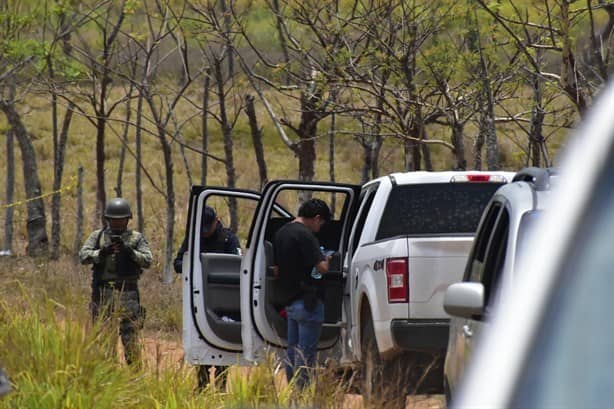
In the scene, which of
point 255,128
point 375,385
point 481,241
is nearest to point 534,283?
point 481,241

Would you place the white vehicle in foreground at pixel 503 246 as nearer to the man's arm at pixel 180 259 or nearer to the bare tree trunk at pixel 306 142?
the man's arm at pixel 180 259

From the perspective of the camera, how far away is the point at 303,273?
31.8 feet

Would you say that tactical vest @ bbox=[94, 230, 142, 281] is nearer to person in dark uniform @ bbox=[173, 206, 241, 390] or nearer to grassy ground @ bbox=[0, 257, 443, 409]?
person in dark uniform @ bbox=[173, 206, 241, 390]

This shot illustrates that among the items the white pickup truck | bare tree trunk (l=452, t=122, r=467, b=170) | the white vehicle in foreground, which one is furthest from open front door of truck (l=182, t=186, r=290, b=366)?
the white vehicle in foreground

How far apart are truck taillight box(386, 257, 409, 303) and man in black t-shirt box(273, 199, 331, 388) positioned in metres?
1.51

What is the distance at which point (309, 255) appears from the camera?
9586mm

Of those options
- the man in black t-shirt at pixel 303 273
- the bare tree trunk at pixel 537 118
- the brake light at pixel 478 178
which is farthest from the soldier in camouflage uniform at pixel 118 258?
the bare tree trunk at pixel 537 118

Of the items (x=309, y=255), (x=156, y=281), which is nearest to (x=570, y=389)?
(x=309, y=255)

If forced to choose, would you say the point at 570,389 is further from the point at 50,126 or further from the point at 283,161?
the point at 50,126

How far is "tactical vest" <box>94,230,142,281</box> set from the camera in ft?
36.8

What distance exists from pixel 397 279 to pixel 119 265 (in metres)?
3.85

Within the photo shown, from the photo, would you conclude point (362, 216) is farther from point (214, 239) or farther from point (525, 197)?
point (525, 197)

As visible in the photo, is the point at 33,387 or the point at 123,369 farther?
the point at 123,369

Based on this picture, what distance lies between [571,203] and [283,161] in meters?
44.0
